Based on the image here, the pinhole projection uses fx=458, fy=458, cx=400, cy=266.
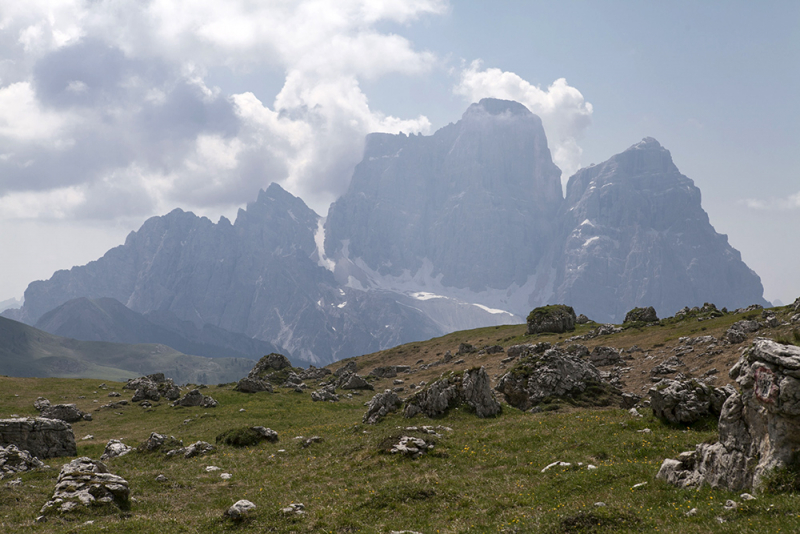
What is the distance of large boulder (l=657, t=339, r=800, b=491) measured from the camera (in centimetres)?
1400

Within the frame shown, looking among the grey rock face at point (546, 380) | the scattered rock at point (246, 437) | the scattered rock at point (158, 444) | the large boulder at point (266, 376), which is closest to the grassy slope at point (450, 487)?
the scattered rock at point (158, 444)

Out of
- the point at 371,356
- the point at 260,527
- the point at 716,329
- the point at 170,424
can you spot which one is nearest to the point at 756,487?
the point at 260,527

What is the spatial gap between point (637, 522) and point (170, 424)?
5273 centimetres

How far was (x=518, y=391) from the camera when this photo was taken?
43.2m

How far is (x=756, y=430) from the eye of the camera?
15.0 meters

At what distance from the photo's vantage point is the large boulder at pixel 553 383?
41344mm

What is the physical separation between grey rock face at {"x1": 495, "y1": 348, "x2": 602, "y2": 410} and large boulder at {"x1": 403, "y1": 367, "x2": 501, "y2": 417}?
4.73 metres

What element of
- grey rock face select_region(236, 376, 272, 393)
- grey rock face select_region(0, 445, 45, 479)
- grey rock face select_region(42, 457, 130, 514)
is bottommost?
grey rock face select_region(236, 376, 272, 393)

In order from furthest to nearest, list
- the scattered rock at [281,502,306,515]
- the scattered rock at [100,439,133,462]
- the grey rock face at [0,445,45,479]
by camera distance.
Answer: the scattered rock at [100,439,133,462] → the grey rock face at [0,445,45,479] → the scattered rock at [281,502,306,515]

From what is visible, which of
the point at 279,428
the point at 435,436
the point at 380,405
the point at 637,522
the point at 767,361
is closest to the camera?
the point at 637,522

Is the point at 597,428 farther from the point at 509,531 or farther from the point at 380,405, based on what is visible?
the point at 380,405

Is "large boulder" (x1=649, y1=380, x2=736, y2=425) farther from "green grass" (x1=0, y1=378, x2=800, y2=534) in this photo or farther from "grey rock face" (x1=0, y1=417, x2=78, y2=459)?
"grey rock face" (x1=0, y1=417, x2=78, y2=459)

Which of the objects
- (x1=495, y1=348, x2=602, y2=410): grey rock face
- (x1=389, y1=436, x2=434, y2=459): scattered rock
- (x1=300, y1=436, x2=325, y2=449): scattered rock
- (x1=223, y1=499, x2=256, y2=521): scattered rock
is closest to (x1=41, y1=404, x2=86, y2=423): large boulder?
(x1=300, y1=436, x2=325, y2=449): scattered rock

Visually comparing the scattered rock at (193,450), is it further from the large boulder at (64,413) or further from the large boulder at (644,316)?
the large boulder at (644,316)
